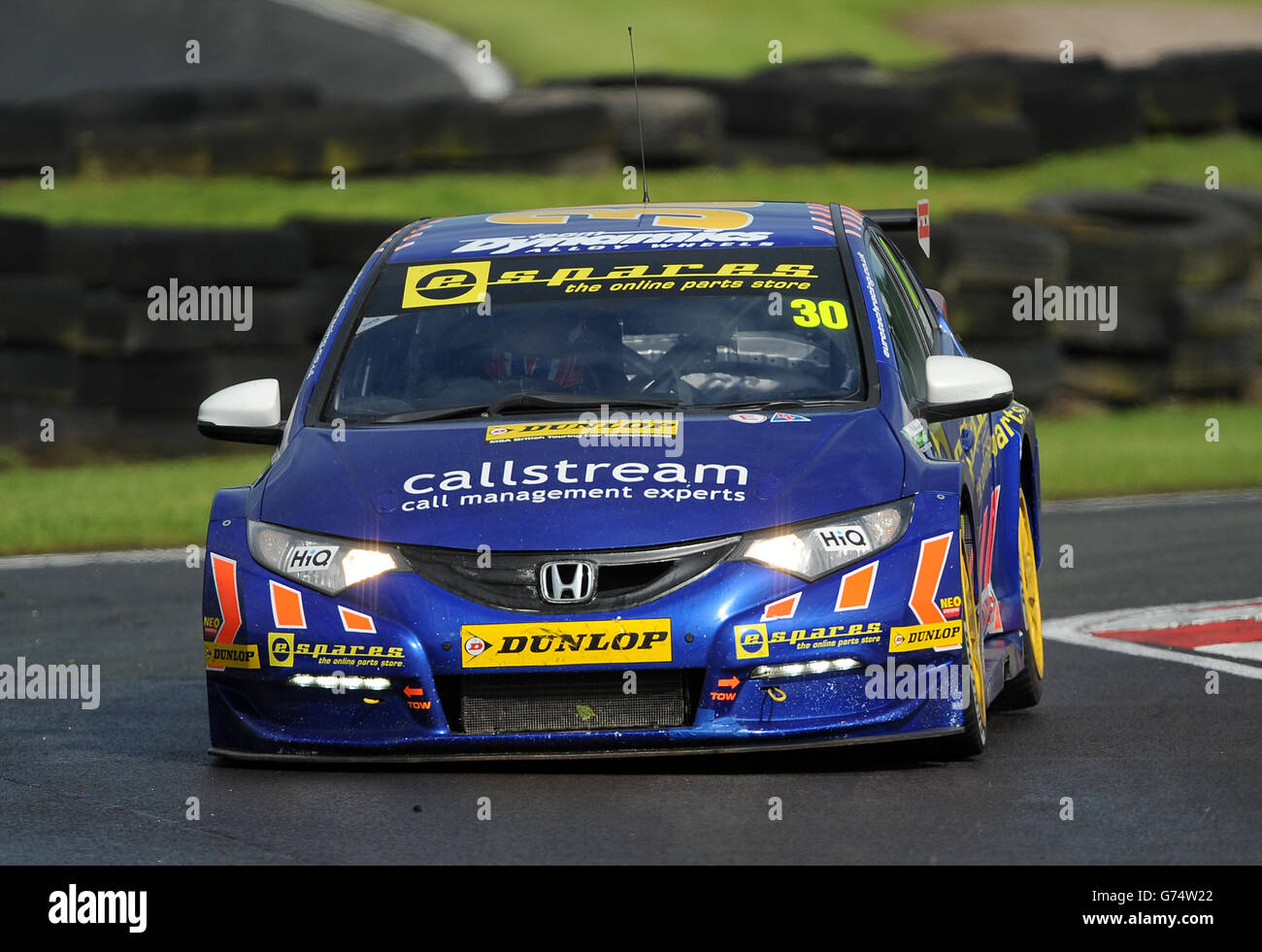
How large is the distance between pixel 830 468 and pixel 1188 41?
143ft

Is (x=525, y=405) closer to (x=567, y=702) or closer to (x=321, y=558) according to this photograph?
(x=321, y=558)

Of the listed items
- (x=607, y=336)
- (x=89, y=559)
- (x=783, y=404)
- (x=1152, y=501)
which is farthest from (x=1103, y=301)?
(x=783, y=404)

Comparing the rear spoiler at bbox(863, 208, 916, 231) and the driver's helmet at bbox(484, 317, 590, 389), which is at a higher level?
the rear spoiler at bbox(863, 208, 916, 231)

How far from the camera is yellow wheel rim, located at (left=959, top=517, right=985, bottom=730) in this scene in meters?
5.99

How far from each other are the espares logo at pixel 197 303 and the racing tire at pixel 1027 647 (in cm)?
819

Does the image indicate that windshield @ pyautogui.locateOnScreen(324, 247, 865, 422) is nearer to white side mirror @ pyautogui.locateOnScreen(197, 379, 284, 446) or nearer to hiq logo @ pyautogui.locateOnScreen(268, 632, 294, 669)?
white side mirror @ pyautogui.locateOnScreen(197, 379, 284, 446)

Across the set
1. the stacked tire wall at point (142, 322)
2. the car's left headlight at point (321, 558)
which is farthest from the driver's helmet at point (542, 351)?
the stacked tire wall at point (142, 322)

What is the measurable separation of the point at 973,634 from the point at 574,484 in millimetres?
1132

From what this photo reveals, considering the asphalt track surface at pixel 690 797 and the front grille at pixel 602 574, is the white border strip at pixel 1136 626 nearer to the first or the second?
the asphalt track surface at pixel 690 797

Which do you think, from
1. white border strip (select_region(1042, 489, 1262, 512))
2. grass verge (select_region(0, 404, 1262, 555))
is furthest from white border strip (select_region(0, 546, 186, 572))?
white border strip (select_region(1042, 489, 1262, 512))

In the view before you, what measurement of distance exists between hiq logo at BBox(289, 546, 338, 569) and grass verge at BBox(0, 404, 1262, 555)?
22.1 feet

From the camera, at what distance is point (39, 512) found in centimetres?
1370

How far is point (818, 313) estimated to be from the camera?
6.76m
